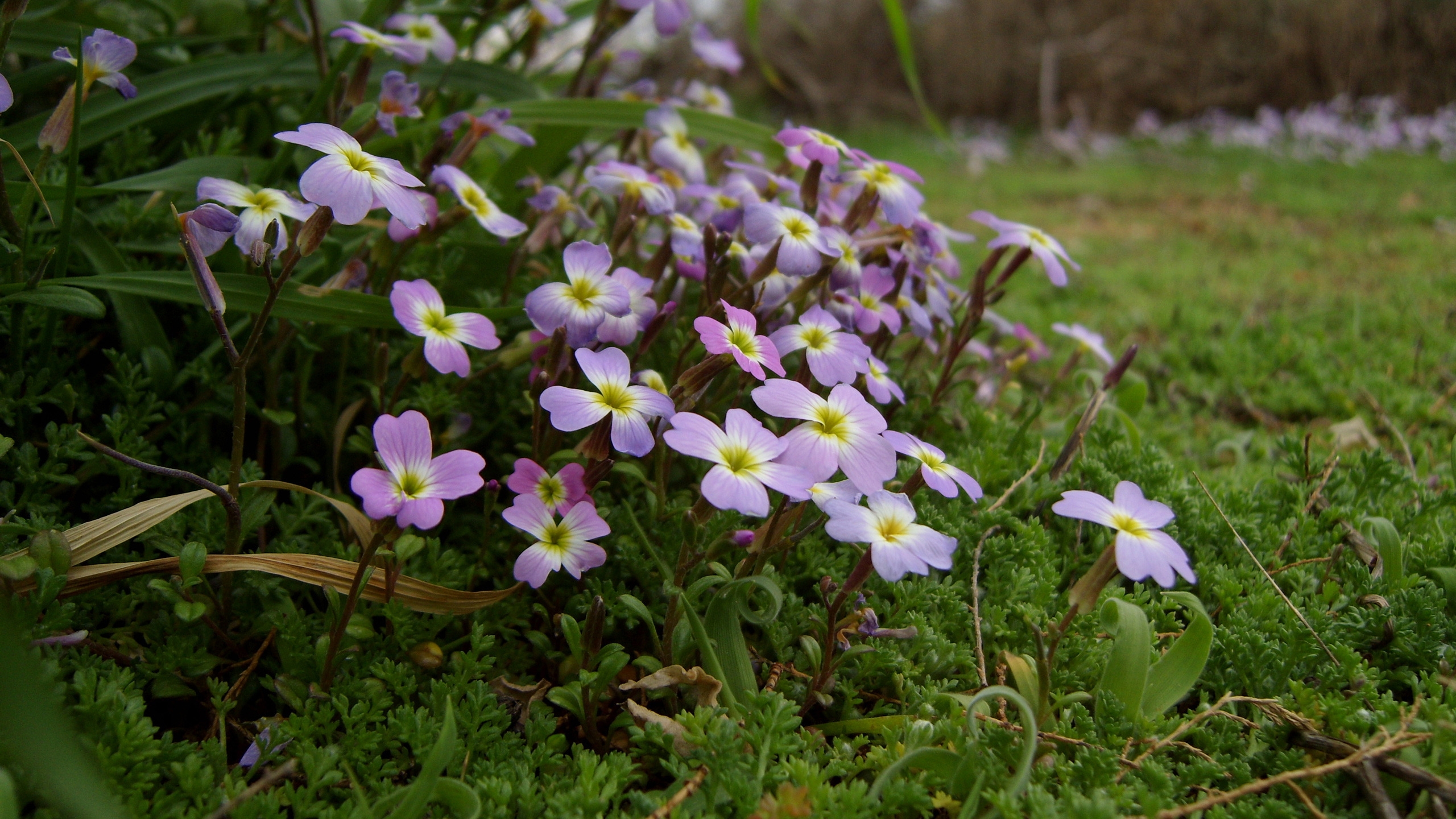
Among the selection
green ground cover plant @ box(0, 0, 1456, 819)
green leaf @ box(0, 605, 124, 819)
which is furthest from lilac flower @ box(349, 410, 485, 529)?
green leaf @ box(0, 605, 124, 819)

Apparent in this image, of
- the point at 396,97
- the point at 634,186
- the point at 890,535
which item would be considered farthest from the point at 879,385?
the point at 396,97

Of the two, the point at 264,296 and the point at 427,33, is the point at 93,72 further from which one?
the point at 427,33

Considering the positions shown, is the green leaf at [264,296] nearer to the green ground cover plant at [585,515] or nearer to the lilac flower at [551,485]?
the green ground cover plant at [585,515]

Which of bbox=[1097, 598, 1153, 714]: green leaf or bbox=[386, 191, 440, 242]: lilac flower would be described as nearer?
bbox=[1097, 598, 1153, 714]: green leaf

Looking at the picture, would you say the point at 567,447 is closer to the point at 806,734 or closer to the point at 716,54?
the point at 806,734

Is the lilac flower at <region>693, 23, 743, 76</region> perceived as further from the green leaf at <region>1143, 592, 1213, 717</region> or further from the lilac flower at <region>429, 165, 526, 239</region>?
the green leaf at <region>1143, 592, 1213, 717</region>

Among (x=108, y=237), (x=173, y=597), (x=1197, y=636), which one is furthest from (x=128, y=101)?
(x=1197, y=636)
